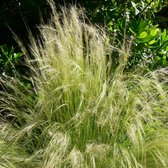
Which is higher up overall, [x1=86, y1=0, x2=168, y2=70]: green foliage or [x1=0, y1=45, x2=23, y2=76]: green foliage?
[x1=0, y1=45, x2=23, y2=76]: green foliage

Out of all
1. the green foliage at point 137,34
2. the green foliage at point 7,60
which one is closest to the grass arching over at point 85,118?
the green foliage at point 137,34

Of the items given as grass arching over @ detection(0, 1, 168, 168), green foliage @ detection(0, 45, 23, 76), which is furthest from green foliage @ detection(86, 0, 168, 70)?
green foliage @ detection(0, 45, 23, 76)

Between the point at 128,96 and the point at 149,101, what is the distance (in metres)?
0.19

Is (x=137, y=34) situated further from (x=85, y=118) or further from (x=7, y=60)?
(x=85, y=118)

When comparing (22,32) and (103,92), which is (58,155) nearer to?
(103,92)

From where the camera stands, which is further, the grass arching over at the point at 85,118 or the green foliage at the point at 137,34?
the green foliage at the point at 137,34

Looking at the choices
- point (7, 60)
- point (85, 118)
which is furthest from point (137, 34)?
point (85, 118)

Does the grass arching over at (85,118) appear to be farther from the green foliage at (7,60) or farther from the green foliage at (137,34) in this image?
the green foliage at (7,60)

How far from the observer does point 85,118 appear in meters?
2.67

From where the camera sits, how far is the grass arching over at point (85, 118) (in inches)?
101

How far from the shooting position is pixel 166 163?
260 centimetres

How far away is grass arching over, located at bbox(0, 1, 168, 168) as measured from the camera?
257 cm

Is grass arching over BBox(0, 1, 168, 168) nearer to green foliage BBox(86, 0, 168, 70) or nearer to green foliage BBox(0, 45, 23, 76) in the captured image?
green foliage BBox(86, 0, 168, 70)

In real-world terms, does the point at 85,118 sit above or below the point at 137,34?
above
